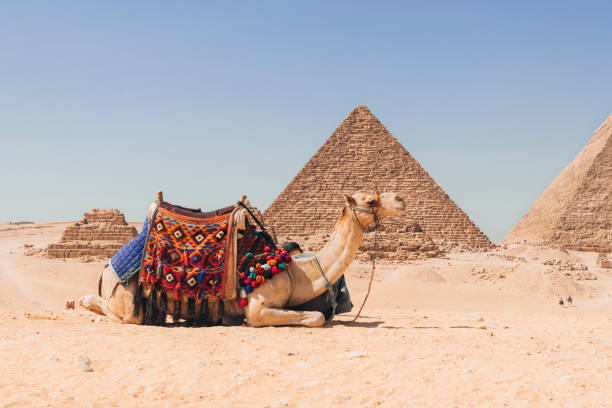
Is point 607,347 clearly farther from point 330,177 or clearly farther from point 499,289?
point 330,177

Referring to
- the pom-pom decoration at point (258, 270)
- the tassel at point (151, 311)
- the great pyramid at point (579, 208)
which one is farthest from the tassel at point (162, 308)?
the great pyramid at point (579, 208)

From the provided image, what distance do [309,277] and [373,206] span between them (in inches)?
35.8

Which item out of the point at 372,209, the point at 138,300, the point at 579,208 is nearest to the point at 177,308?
the point at 138,300

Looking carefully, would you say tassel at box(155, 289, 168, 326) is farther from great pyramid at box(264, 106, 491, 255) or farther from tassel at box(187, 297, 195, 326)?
great pyramid at box(264, 106, 491, 255)

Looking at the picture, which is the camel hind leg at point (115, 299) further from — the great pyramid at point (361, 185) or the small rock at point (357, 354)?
the great pyramid at point (361, 185)

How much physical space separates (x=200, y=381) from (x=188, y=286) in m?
1.94

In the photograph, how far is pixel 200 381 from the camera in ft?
12.1

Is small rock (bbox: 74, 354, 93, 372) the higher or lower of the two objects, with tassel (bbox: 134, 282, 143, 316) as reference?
lower

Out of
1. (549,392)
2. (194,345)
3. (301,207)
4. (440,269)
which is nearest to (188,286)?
(194,345)

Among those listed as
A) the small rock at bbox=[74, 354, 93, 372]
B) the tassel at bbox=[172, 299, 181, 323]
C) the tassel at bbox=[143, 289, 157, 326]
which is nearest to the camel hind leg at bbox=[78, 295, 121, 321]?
the tassel at bbox=[143, 289, 157, 326]

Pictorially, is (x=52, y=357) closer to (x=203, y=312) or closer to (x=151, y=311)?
(x=151, y=311)

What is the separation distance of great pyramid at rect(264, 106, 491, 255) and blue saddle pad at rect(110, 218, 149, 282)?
Answer: 5827 cm

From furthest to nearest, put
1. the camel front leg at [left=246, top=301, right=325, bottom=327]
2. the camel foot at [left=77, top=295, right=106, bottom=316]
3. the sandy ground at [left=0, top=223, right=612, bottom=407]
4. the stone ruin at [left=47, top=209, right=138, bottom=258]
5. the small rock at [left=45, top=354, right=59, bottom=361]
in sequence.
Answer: the stone ruin at [left=47, top=209, right=138, bottom=258] → the camel foot at [left=77, top=295, right=106, bottom=316] → the camel front leg at [left=246, top=301, right=325, bottom=327] → the small rock at [left=45, top=354, right=59, bottom=361] → the sandy ground at [left=0, top=223, right=612, bottom=407]

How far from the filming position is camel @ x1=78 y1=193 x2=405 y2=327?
5660 mm
